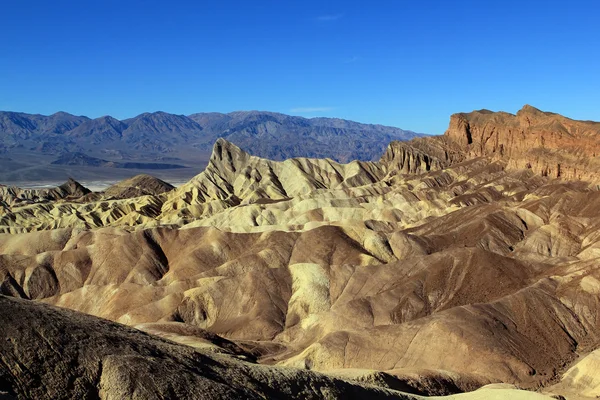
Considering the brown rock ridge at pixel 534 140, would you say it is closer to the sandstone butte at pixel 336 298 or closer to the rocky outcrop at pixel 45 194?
the sandstone butte at pixel 336 298

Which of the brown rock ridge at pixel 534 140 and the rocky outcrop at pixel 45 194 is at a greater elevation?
the brown rock ridge at pixel 534 140

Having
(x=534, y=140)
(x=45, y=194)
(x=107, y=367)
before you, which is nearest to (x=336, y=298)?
(x=107, y=367)

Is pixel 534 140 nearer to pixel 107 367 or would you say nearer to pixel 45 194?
pixel 107 367

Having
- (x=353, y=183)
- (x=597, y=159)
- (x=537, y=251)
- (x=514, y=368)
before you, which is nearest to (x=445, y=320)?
(x=514, y=368)

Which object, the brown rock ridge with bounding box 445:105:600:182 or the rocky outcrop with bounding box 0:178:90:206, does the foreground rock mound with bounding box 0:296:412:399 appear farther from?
the rocky outcrop with bounding box 0:178:90:206

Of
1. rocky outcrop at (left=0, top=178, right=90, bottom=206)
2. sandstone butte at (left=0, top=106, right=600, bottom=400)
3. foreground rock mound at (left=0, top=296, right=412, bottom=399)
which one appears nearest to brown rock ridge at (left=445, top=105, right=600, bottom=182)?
sandstone butte at (left=0, top=106, right=600, bottom=400)

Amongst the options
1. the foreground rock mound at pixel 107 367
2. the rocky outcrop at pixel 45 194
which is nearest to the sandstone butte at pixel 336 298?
the foreground rock mound at pixel 107 367
